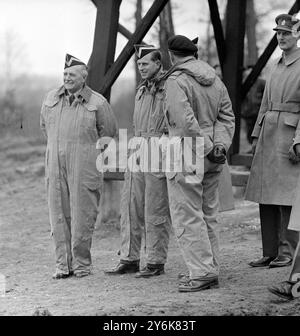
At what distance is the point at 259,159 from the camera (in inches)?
309

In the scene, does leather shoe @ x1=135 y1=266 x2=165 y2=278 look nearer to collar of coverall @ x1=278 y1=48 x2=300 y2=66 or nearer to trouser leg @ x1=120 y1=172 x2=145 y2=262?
trouser leg @ x1=120 y1=172 x2=145 y2=262

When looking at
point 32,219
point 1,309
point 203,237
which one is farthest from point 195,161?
point 32,219

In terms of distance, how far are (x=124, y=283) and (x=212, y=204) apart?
1.00m

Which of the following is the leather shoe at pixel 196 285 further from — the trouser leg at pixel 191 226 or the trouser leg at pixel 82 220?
the trouser leg at pixel 82 220

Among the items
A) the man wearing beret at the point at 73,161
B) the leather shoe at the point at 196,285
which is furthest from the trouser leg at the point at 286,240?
the man wearing beret at the point at 73,161

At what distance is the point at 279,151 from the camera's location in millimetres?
7664

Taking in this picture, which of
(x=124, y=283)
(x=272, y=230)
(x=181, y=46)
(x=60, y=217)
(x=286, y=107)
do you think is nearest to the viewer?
(x=181, y=46)

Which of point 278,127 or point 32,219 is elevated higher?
point 278,127

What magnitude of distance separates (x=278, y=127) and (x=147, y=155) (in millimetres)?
1082

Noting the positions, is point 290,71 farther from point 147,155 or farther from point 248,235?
point 248,235

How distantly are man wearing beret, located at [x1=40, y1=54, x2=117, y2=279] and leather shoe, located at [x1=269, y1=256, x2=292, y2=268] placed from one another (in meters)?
1.53

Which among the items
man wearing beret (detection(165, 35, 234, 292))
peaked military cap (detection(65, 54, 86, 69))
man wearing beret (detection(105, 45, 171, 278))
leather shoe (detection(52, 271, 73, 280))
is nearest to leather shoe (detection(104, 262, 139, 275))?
man wearing beret (detection(105, 45, 171, 278))

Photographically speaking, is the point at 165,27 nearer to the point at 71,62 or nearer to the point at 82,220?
the point at 71,62

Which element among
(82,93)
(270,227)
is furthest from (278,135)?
(82,93)
